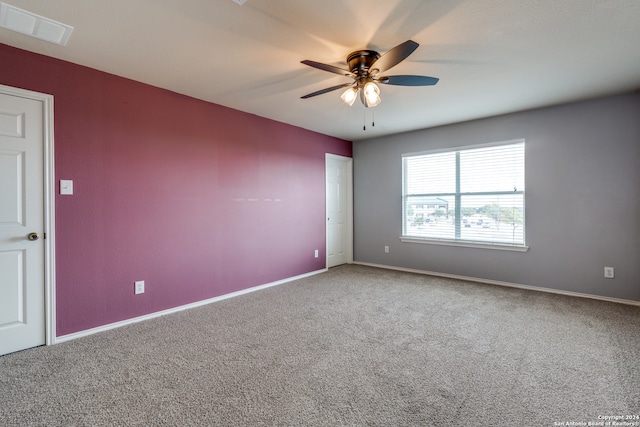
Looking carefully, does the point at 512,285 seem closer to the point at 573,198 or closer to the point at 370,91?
the point at 573,198

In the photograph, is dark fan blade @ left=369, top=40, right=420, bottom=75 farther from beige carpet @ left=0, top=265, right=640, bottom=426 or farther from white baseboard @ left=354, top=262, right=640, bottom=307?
white baseboard @ left=354, top=262, right=640, bottom=307

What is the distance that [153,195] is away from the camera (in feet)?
10.0

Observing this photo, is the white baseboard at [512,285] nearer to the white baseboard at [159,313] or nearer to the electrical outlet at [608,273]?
the electrical outlet at [608,273]

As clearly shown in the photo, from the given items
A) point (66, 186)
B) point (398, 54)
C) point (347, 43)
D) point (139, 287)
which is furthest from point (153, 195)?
point (398, 54)

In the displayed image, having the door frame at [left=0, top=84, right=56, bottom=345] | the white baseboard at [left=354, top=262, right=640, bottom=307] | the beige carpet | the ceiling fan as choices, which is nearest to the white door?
the door frame at [left=0, top=84, right=56, bottom=345]

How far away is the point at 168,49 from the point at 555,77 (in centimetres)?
358

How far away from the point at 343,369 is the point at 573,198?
3605 millimetres

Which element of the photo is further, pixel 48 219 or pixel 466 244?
pixel 466 244

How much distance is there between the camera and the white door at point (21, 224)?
228 centimetres

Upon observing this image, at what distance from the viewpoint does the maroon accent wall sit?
8.33ft

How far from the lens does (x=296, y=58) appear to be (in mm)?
2480

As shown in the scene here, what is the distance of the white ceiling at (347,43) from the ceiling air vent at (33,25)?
0.23 ft

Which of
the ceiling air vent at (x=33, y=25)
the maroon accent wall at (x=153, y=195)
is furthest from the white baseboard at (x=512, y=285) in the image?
the ceiling air vent at (x=33, y=25)

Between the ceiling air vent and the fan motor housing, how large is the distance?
6.68 feet
